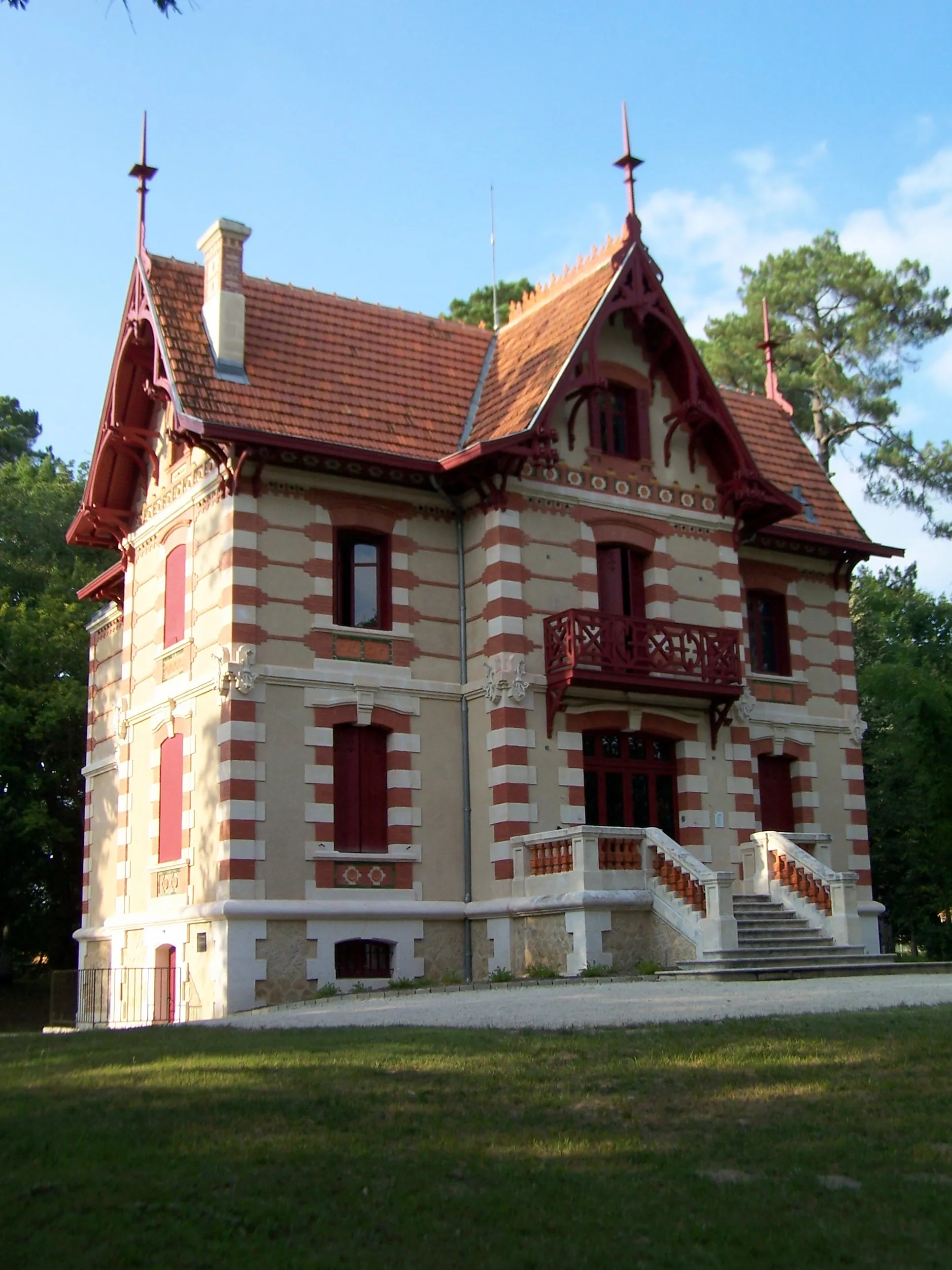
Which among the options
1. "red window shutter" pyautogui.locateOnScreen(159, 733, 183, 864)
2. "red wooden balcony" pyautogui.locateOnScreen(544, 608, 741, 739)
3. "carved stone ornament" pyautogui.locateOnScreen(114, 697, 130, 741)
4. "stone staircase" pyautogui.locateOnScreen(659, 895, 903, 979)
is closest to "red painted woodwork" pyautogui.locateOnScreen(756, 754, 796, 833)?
"red wooden balcony" pyautogui.locateOnScreen(544, 608, 741, 739)

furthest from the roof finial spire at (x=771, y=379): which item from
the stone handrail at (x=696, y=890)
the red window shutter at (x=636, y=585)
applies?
the stone handrail at (x=696, y=890)

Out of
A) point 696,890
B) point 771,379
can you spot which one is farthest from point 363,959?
point 771,379

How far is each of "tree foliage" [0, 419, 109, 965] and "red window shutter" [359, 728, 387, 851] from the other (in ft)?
36.0

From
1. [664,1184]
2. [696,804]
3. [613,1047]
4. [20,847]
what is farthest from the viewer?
[20,847]

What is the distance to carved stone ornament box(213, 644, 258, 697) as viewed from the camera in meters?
20.3

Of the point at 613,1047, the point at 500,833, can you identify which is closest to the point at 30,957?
the point at 500,833

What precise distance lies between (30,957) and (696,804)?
19.9 m

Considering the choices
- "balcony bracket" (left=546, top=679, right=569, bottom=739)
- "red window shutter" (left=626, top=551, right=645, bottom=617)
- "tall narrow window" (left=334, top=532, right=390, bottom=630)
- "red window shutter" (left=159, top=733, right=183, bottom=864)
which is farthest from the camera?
"red window shutter" (left=626, top=551, right=645, bottom=617)

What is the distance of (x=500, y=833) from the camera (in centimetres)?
2109

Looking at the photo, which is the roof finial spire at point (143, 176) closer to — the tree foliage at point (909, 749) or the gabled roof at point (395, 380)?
the gabled roof at point (395, 380)

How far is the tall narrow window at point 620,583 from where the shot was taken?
23.4 meters

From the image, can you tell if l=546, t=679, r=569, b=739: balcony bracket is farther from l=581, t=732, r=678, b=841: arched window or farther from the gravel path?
the gravel path

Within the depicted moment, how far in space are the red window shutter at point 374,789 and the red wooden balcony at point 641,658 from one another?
249 cm

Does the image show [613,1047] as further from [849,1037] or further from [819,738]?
[819,738]
